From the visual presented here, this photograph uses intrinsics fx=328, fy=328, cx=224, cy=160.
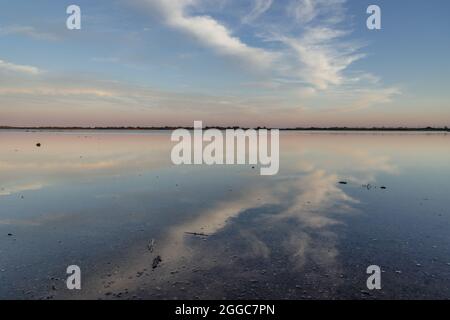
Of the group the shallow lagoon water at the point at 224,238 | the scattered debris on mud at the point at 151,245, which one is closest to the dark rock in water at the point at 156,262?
the shallow lagoon water at the point at 224,238

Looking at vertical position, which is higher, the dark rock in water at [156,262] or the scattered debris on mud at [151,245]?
the scattered debris on mud at [151,245]

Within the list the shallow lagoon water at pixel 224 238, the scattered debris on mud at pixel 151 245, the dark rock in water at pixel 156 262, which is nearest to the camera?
the shallow lagoon water at pixel 224 238

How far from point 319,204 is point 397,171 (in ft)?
53.4

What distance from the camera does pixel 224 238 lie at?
1240 cm

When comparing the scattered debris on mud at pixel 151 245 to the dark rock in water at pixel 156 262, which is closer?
the dark rock in water at pixel 156 262

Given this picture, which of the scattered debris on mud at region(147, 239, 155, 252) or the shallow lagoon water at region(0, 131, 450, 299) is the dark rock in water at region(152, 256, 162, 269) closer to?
the shallow lagoon water at region(0, 131, 450, 299)

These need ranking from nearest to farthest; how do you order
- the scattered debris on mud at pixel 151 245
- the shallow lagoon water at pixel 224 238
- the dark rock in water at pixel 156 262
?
the shallow lagoon water at pixel 224 238 → the dark rock in water at pixel 156 262 → the scattered debris on mud at pixel 151 245

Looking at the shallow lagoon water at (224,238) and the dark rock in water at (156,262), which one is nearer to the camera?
the shallow lagoon water at (224,238)

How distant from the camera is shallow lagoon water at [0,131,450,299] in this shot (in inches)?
342

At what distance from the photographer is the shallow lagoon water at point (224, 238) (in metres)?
8.70

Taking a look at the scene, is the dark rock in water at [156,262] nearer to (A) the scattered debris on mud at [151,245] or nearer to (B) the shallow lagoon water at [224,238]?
(B) the shallow lagoon water at [224,238]
